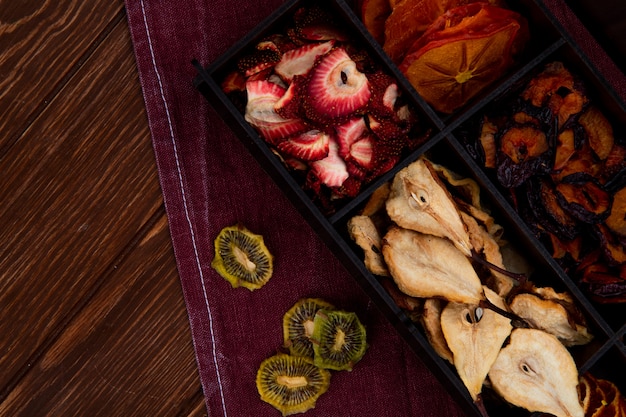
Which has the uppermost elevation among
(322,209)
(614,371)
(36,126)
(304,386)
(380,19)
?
(36,126)

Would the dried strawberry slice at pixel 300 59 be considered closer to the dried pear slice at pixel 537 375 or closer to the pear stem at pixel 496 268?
the pear stem at pixel 496 268

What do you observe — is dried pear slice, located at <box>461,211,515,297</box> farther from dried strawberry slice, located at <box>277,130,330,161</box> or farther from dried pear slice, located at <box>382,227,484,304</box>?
dried strawberry slice, located at <box>277,130,330,161</box>

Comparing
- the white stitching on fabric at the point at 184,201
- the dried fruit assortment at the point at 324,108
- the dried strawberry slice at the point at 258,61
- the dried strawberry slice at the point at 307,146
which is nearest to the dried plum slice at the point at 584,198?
the dried fruit assortment at the point at 324,108

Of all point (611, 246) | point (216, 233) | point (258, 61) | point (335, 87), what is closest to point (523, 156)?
point (611, 246)

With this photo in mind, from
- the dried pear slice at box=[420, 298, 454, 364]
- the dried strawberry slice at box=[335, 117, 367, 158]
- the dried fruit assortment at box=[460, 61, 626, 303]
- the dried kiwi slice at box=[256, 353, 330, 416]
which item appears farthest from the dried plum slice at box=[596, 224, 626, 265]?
the dried kiwi slice at box=[256, 353, 330, 416]

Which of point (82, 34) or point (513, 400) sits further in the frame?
point (82, 34)

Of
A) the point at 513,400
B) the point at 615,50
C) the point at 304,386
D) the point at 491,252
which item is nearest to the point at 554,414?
the point at 513,400

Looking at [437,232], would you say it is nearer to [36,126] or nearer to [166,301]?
[166,301]
